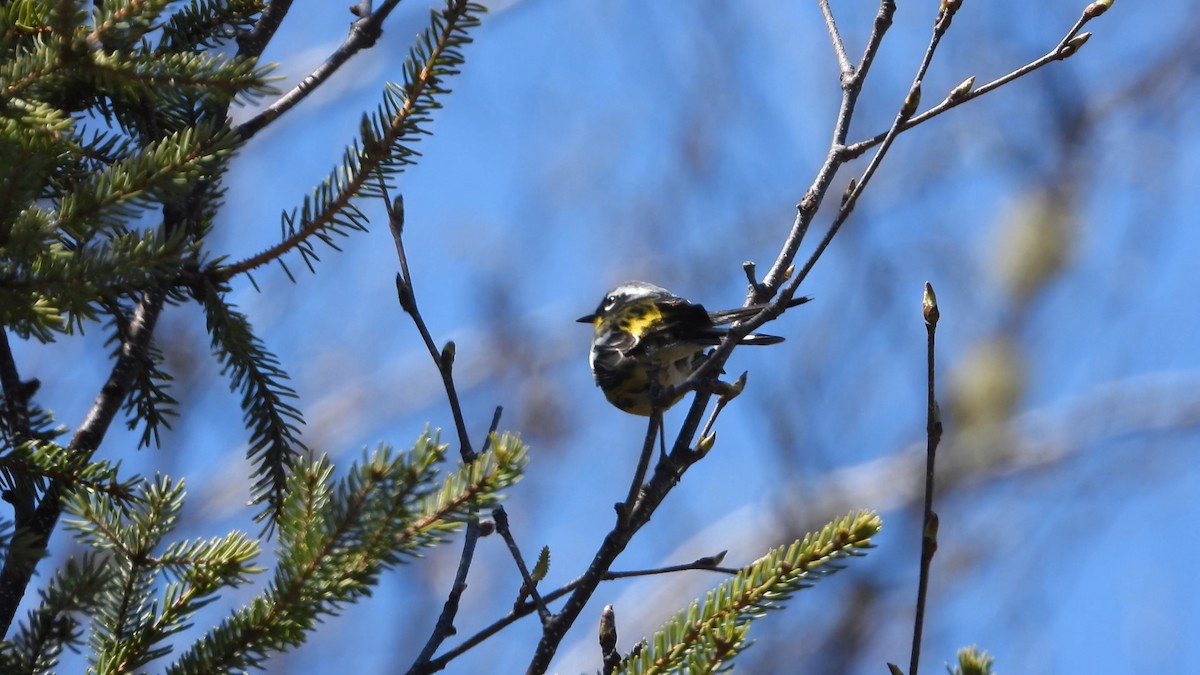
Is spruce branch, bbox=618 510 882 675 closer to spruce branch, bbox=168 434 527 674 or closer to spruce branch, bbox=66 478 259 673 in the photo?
spruce branch, bbox=168 434 527 674

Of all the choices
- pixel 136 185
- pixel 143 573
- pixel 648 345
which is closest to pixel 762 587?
pixel 143 573

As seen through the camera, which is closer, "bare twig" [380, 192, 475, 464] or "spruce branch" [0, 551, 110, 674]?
"spruce branch" [0, 551, 110, 674]

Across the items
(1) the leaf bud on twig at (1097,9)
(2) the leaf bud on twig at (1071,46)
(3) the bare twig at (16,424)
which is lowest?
(3) the bare twig at (16,424)

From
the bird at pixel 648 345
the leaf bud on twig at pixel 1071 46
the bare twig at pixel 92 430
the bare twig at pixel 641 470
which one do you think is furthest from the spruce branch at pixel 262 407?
the leaf bud on twig at pixel 1071 46

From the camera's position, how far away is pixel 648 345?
3271mm

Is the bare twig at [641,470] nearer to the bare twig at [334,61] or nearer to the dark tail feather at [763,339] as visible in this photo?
the bare twig at [334,61]

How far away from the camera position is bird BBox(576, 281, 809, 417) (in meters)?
3.07

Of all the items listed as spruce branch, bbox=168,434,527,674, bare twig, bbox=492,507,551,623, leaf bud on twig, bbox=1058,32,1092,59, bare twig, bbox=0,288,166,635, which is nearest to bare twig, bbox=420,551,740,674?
bare twig, bbox=492,507,551,623

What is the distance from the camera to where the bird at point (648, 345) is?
307cm

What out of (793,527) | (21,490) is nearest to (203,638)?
(21,490)

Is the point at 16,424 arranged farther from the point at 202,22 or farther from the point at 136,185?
the point at 202,22

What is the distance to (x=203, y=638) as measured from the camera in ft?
4.55

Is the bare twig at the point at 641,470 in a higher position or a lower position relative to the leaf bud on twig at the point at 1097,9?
lower

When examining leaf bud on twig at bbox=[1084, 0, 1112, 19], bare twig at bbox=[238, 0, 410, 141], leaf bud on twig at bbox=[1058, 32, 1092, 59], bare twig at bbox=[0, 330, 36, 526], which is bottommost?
bare twig at bbox=[0, 330, 36, 526]
